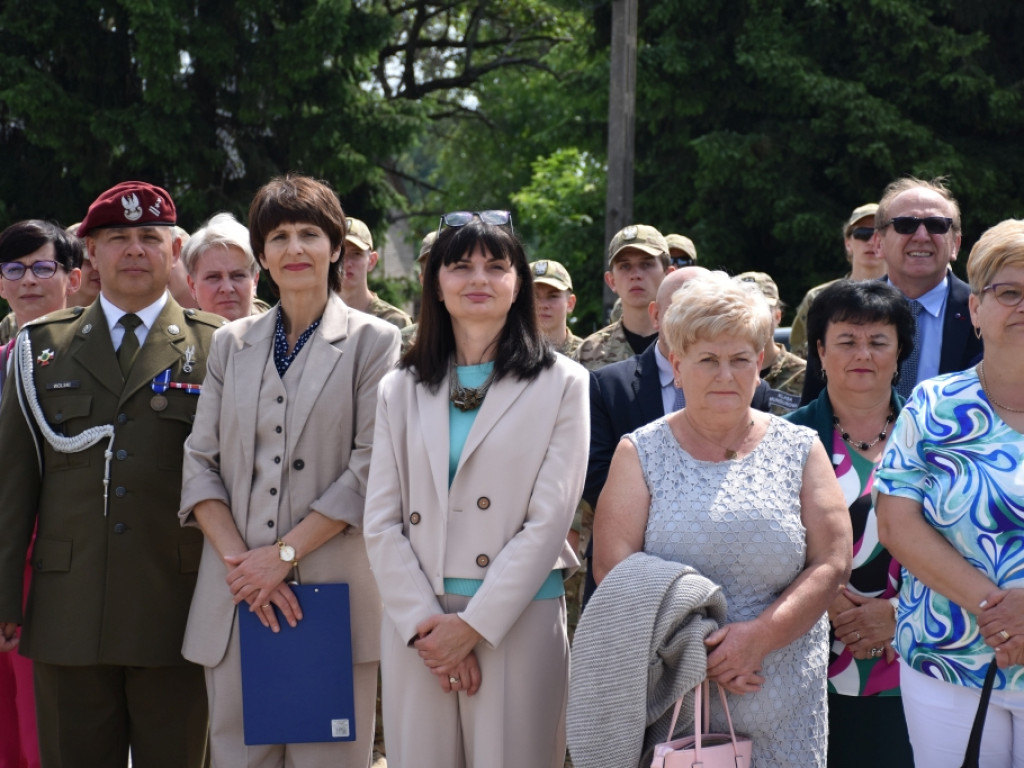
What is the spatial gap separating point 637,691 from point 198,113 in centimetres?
1242

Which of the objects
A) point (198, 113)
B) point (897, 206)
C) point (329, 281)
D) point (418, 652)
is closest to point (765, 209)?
point (198, 113)

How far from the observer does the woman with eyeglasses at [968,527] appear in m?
2.93

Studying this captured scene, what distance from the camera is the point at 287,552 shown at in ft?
12.0

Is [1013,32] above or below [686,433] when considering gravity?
above

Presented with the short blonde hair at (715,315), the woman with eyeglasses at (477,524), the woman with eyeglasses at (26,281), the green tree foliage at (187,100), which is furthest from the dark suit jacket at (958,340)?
the green tree foliage at (187,100)

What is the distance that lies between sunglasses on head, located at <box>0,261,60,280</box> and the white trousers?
381cm

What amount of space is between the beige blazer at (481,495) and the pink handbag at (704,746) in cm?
57

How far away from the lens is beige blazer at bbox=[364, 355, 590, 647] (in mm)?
3301

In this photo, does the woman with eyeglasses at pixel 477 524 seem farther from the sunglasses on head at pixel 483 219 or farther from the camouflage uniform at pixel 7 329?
the camouflage uniform at pixel 7 329

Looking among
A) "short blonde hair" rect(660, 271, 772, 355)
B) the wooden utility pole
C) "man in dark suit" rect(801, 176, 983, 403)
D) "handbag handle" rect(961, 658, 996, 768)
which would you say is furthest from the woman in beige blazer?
the wooden utility pole

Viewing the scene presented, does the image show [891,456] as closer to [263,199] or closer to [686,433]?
[686,433]

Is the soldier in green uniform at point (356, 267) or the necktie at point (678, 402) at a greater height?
the soldier in green uniform at point (356, 267)

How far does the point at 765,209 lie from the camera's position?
42.1 feet

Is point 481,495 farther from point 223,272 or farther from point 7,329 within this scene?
point 7,329
